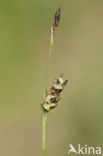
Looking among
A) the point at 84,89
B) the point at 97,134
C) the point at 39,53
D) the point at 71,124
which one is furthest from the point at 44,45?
the point at 97,134

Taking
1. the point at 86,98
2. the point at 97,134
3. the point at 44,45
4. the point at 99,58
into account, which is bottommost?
the point at 97,134

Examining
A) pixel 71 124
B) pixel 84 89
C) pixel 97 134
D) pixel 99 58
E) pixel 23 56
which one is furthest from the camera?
pixel 23 56

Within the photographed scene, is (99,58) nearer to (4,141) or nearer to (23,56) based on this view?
(23,56)

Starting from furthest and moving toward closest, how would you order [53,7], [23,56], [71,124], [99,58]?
[53,7], [23,56], [99,58], [71,124]

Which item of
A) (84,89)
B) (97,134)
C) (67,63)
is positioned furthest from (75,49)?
(97,134)

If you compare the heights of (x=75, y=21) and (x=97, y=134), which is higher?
(x=75, y=21)

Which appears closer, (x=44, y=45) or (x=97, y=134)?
(x=97, y=134)

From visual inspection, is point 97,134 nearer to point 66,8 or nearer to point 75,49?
point 75,49
